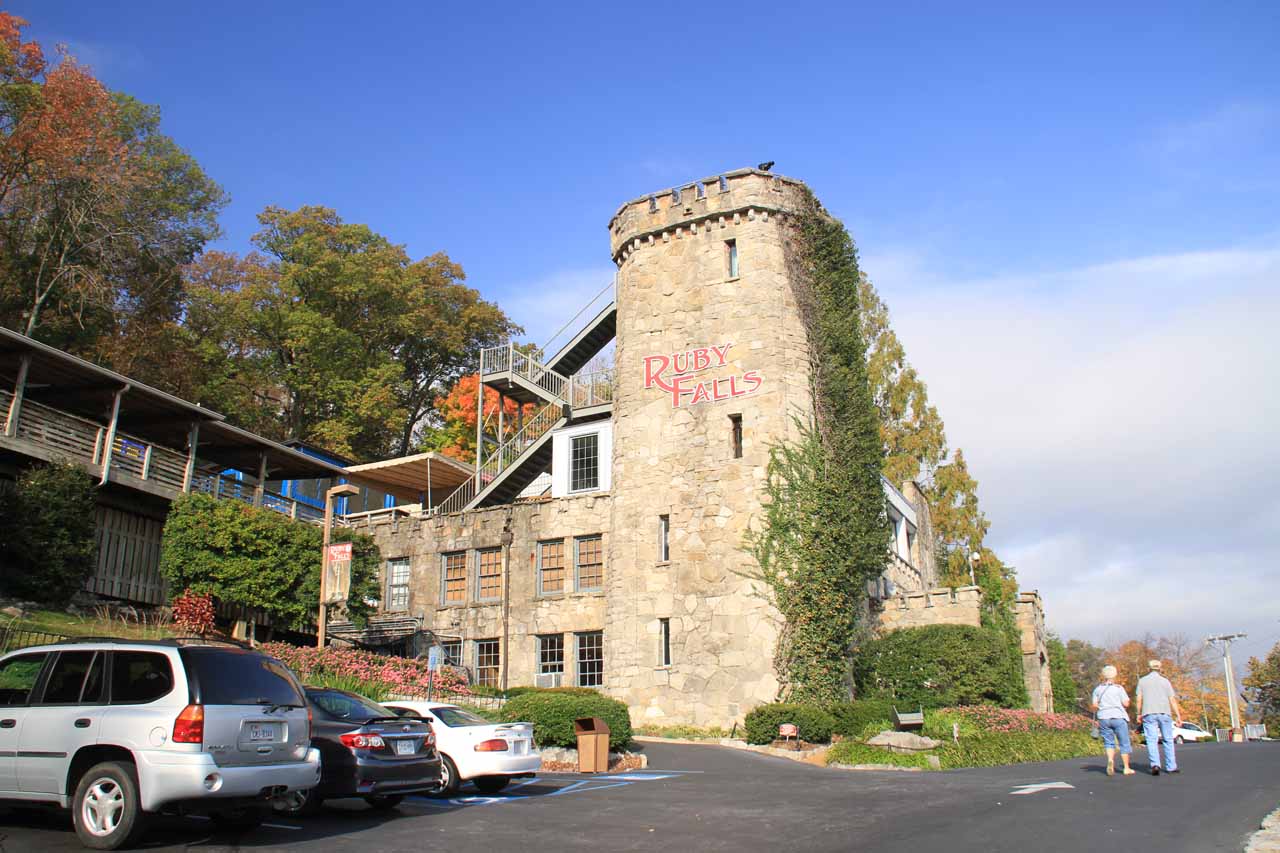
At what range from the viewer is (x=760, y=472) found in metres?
28.5

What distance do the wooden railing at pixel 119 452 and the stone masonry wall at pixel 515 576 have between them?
12.6 feet

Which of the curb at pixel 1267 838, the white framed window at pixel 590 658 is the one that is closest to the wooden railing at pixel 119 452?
the white framed window at pixel 590 658

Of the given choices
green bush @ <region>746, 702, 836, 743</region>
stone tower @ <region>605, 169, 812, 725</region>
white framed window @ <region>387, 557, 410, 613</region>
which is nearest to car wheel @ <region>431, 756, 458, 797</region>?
A: green bush @ <region>746, 702, 836, 743</region>

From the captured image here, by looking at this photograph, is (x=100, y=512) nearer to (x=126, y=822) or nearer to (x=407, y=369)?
(x=126, y=822)

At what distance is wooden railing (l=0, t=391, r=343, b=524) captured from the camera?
25806 millimetres

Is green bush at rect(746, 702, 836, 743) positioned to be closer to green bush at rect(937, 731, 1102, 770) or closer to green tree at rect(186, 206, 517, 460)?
green bush at rect(937, 731, 1102, 770)

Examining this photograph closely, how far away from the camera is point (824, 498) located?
2808 centimetres

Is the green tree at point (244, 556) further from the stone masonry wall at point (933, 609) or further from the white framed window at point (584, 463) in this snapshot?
the stone masonry wall at point (933, 609)

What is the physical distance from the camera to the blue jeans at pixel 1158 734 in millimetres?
14703

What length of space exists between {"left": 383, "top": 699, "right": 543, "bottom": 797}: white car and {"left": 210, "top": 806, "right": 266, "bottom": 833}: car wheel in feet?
10.1

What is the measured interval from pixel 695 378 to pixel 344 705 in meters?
18.8

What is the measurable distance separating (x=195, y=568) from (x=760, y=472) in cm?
1533

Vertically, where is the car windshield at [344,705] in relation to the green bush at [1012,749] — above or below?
above

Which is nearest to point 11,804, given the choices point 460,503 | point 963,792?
point 963,792
